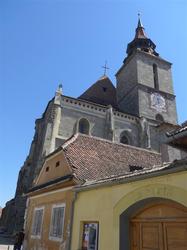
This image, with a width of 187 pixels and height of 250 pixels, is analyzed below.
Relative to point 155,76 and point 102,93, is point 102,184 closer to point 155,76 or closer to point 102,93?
point 102,93

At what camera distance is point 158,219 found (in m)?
5.88

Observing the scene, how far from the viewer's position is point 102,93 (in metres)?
33.8

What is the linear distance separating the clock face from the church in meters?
2.03

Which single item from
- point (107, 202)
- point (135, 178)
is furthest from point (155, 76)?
point (135, 178)

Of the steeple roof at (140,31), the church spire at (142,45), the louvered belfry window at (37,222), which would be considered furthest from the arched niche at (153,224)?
the steeple roof at (140,31)

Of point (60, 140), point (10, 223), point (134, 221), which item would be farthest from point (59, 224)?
point (10, 223)

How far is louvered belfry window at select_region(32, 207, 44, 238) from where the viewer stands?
11426mm

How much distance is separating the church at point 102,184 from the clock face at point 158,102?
6.65 feet

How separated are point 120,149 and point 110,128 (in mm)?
11123

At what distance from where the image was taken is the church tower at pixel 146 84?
1164 inches

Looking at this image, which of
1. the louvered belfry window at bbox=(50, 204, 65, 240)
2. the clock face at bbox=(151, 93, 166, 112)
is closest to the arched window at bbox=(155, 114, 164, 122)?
the clock face at bbox=(151, 93, 166, 112)

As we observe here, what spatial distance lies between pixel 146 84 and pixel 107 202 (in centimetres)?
2538

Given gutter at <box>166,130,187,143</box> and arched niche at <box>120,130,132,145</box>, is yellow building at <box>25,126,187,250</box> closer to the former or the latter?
gutter at <box>166,130,187,143</box>

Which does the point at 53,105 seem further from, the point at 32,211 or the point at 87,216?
the point at 87,216
